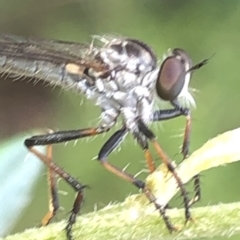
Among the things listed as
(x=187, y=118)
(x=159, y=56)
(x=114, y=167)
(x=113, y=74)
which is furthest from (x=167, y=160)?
(x=159, y=56)

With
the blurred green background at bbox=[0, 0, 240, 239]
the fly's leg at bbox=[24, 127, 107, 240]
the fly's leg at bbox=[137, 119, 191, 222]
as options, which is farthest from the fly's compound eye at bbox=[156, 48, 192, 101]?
the blurred green background at bbox=[0, 0, 240, 239]

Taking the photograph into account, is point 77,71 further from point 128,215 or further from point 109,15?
point 109,15

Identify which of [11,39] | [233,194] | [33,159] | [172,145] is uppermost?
[11,39]

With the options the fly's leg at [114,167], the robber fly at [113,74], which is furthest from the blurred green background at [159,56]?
the fly's leg at [114,167]

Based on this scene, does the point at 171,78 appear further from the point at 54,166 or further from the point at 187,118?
the point at 54,166

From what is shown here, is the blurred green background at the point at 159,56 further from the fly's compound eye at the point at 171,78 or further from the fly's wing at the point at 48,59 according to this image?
the fly's compound eye at the point at 171,78

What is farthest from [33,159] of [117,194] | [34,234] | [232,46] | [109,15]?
[109,15]
